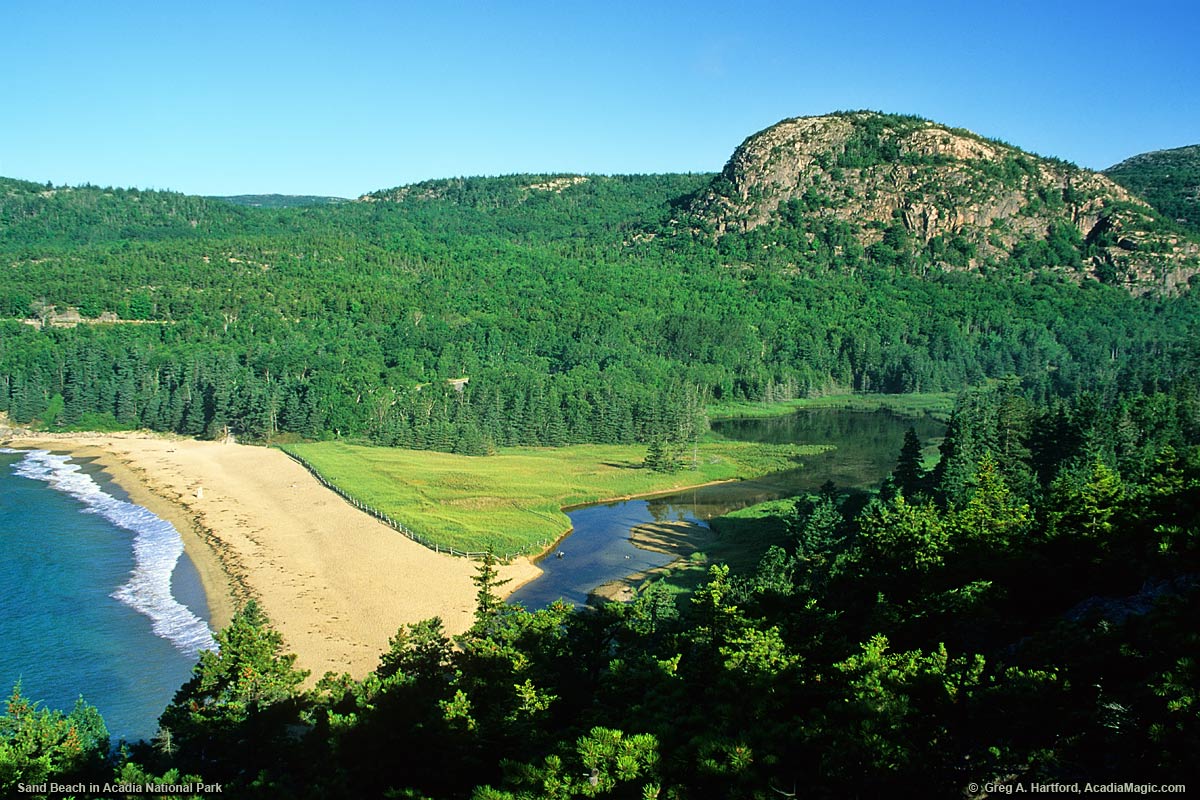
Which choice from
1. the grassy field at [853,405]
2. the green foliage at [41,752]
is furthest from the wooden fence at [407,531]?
the grassy field at [853,405]

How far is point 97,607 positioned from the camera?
49.4 m

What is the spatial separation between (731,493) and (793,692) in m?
65.0

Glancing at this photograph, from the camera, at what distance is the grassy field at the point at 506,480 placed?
67188 mm

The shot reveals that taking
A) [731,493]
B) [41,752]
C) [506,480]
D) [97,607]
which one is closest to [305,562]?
[97,607]

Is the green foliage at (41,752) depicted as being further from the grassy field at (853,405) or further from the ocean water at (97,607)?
the grassy field at (853,405)

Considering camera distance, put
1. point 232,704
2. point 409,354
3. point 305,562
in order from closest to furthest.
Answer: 1. point 232,704
2. point 305,562
3. point 409,354

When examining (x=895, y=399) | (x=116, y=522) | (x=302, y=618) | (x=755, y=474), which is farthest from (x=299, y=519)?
(x=895, y=399)

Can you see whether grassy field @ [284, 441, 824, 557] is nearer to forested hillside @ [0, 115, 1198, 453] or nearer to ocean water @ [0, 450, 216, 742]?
forested hillside @ [0, 115, 1198, 453]

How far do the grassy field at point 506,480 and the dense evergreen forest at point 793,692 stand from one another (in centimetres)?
2832

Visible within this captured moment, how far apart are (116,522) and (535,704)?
57.0 meters

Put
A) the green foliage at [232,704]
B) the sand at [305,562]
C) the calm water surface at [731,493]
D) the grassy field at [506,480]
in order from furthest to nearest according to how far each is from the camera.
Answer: the grassy field at [506,480]
the calm water surface at [731,493]
the sand at [305,562]
the green foliage at [232,704]

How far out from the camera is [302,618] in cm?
4759

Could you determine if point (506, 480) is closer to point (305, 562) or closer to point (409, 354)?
point (305, 562)

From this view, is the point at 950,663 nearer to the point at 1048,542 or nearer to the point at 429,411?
the point at 1048,542
